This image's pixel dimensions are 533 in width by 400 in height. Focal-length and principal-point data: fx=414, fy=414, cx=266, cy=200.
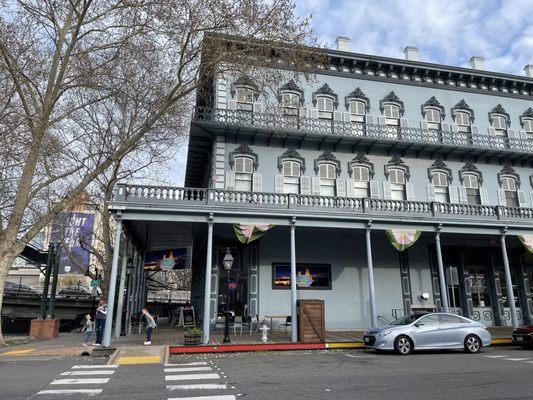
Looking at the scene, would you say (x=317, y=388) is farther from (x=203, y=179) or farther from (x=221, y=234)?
(x=203, y=179)

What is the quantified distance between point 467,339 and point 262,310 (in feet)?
28.3

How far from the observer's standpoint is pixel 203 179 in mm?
25703

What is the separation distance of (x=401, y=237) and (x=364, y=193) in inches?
169

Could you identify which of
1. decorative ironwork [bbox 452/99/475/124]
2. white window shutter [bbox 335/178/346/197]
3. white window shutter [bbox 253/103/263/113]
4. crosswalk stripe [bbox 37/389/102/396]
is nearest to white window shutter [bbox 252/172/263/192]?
white window shutter [bbox 253/103/263/113]

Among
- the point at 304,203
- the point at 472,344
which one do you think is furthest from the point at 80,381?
the point at 472,344

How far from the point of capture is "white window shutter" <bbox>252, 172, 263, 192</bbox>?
19922 millimetres

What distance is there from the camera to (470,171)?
23.0m

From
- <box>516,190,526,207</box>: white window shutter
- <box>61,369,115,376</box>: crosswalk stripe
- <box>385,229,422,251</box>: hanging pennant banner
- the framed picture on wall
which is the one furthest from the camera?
<box>516,190,526,207</box>: white window shutter

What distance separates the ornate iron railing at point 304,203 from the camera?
52.7ft

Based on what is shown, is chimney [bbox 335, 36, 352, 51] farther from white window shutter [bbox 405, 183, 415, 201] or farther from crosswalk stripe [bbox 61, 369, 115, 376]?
crosswalk stripe [bbox 61, 369, 115, 376]

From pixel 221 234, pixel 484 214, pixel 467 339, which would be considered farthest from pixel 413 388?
pixel 484 214

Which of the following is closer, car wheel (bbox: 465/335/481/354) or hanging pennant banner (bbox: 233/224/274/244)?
car wheel (bbox: 465/335/481/354)

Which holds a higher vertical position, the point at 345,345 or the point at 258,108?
the point at 258,108

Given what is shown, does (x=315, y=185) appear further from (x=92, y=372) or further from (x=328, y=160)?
(x=92, y=372)
